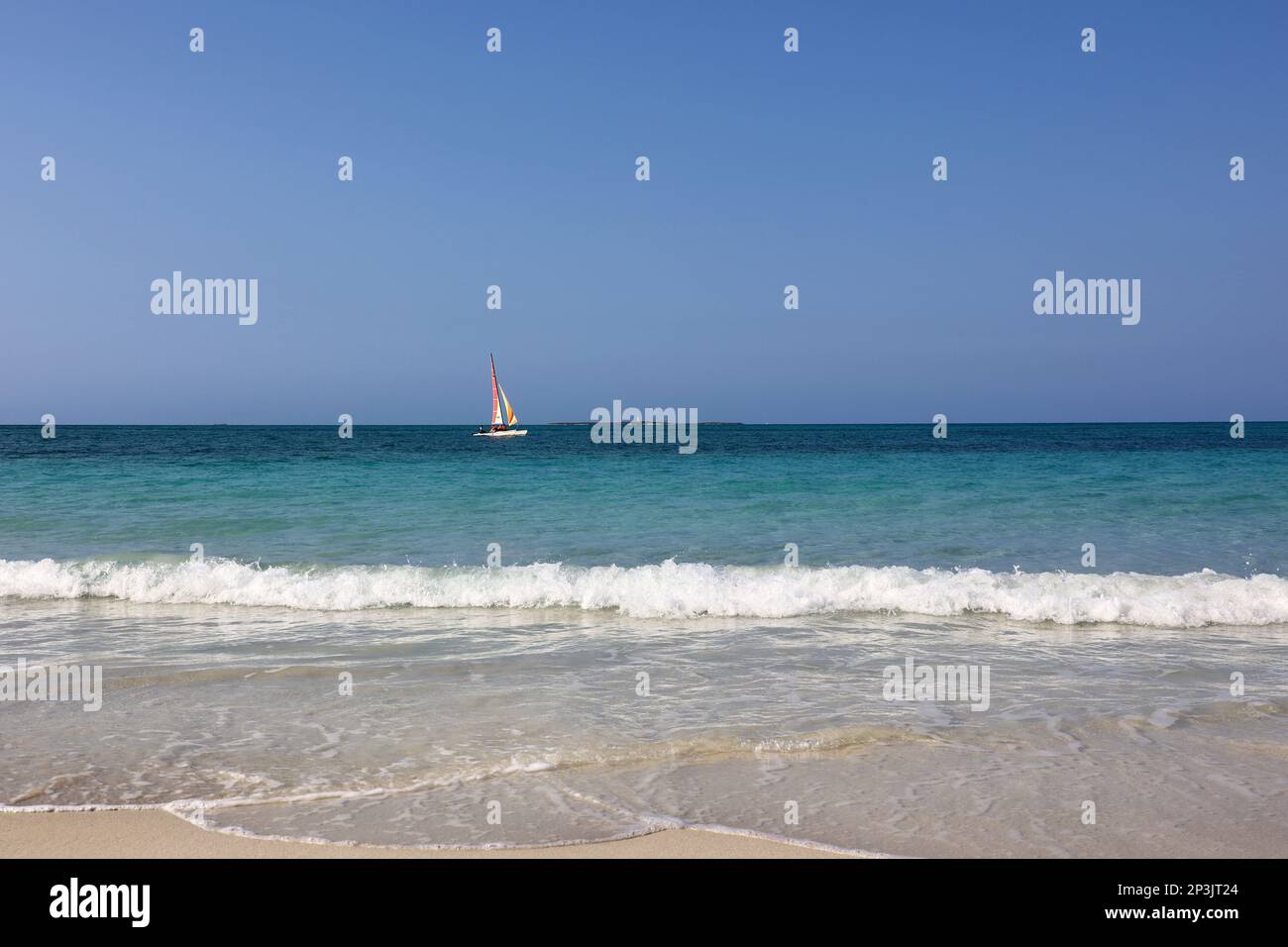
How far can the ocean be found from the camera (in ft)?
13.8

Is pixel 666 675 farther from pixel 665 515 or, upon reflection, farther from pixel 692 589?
pixel 665 515

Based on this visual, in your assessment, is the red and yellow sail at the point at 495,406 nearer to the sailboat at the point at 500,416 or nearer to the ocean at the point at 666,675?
the sailboat at the point at 500,416

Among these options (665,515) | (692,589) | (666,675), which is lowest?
(666,675)

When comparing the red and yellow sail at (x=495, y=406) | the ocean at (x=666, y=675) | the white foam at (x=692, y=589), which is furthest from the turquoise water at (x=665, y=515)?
the red and yellow sail at (x=495, y=406)

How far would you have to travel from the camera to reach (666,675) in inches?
278

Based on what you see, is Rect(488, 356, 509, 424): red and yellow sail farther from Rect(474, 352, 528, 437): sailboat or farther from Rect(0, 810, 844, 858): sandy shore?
Rect(0, 810, 844, 858): sandy shore

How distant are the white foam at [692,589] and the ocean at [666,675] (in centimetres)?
5

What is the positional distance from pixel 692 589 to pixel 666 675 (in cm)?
330

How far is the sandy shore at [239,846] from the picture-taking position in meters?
3.68

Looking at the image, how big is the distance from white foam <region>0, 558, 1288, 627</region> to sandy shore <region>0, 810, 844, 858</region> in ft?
19.9

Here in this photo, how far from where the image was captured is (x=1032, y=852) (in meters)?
3.71

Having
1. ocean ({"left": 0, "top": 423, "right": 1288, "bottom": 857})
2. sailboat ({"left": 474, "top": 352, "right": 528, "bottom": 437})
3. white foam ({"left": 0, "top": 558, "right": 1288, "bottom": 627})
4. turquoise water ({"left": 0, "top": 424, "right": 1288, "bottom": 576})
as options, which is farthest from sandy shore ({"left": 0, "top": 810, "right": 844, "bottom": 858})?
sailboat ({"left": 474, "top": 352, "right": 528, "bottom": 437})

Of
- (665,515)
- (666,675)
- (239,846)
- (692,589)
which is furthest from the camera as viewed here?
(665,515)

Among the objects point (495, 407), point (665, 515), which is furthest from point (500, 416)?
point (665, 515)
